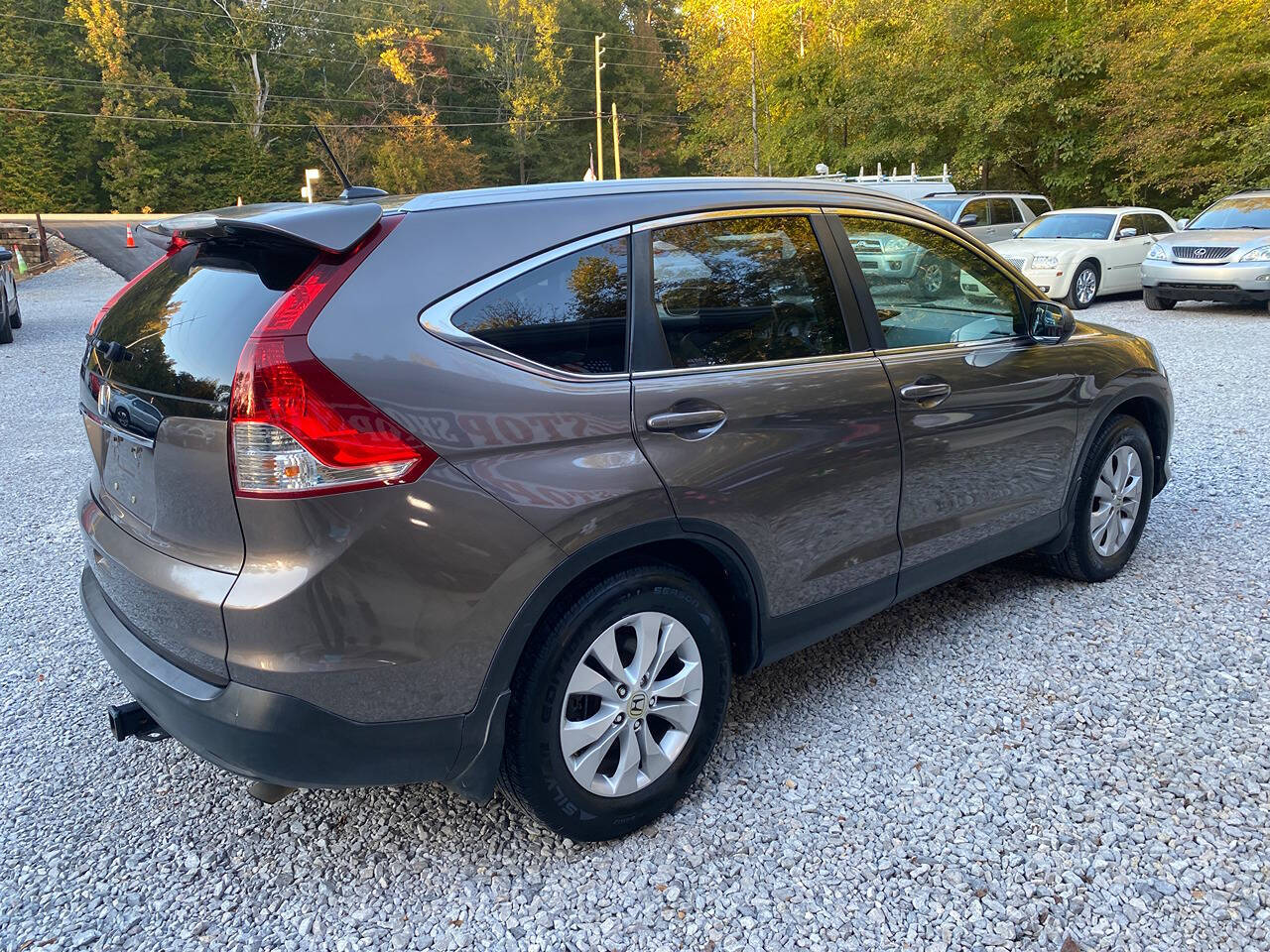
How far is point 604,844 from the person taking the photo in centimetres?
250

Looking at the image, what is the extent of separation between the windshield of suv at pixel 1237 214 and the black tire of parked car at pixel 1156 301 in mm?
1128

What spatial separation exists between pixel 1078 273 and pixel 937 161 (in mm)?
17418

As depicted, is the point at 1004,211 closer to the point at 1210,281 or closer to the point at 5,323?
the point at 1210,281

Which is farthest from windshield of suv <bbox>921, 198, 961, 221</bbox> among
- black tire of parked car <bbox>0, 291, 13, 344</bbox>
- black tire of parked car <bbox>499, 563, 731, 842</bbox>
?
black tire of parked car <bbox>499, 563, 731, 842</bbox>

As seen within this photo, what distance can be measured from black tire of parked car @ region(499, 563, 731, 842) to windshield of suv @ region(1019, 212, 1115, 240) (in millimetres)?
14522

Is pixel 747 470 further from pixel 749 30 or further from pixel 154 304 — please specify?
pixel 749 30

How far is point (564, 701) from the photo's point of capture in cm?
228

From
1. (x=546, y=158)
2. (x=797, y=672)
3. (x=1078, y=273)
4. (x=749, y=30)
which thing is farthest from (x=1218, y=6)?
(x=546, y=158)

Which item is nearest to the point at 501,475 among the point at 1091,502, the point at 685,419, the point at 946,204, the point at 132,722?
the point at 685,419

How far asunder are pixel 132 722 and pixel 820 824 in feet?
6.32

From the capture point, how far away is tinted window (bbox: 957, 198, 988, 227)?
15430 mm

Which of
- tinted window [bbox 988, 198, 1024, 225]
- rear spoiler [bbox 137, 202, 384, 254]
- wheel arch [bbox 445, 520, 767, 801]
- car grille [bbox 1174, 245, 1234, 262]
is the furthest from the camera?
tinted window [bbox 988, 198, 1024, 225]

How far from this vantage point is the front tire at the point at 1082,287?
13914 mm

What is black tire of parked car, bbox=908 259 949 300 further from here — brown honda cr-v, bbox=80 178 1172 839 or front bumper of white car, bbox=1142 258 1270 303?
front bumper of white car, bbox=1142 258 1270 303
